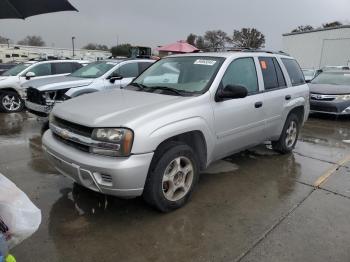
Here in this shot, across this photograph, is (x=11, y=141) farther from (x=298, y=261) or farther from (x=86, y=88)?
(x=298, y=261)

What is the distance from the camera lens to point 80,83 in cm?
806

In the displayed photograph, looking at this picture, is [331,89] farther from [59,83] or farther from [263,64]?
[59,83]

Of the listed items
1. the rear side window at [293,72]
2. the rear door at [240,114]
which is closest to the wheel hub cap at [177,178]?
the rear door at [240,114]

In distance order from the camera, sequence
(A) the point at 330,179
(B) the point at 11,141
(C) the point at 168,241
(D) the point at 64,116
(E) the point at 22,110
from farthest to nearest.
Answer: (E) the point at 22,110, (B) the point at 11,141, (A) the point at 330,179, (D) the point at 64,116, (C) the point at 168,241

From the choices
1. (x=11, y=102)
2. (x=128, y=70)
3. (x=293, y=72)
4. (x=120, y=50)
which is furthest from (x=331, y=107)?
(x=120, y=50)

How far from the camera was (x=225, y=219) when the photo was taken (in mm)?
3676

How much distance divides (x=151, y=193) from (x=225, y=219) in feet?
2.83

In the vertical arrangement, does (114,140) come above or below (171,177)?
above

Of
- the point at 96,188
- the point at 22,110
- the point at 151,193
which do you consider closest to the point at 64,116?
the point at 96,188

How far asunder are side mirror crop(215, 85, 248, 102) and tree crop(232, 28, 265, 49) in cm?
5531

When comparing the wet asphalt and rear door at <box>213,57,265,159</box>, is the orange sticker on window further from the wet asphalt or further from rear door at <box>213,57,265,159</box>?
the wet asphalt

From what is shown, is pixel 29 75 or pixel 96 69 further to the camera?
pixel 29 75

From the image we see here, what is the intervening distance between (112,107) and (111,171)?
32.3 inches

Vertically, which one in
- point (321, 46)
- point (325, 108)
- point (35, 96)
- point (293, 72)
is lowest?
point (325, 108)
